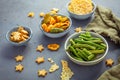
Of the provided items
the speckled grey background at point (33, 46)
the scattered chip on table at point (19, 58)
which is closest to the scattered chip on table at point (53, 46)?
the speckled grey background at point (33, 46)

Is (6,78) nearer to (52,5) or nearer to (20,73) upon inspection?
(20,73)

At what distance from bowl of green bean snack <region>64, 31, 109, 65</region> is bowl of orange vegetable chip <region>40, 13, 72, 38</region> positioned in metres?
0.07

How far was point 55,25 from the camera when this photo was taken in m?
1.09

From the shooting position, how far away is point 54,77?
3.05ft

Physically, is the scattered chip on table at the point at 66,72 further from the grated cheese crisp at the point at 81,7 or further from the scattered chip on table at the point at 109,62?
the grated cheese crisp at the point at 81,7

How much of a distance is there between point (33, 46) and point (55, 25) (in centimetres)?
14

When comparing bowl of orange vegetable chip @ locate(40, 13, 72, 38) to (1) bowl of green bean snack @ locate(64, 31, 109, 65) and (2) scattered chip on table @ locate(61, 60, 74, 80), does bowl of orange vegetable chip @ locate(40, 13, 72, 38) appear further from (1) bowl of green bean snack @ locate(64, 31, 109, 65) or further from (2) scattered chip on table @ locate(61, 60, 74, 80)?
(2) scattered chip on table @ locate(61, 60, 74, 80)

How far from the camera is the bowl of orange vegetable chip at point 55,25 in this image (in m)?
1.07

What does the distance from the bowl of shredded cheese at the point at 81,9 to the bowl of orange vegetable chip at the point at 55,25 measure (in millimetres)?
56

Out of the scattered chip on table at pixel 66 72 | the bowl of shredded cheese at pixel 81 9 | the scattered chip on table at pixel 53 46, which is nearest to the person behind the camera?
the scattered chip on table at pixel 66 72

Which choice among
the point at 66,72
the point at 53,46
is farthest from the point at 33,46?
the point at 66,72

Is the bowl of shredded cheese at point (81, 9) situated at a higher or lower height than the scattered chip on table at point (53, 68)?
higher

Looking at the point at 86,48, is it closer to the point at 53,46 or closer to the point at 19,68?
the point at 53,46

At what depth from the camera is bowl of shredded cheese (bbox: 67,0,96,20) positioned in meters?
1.16
